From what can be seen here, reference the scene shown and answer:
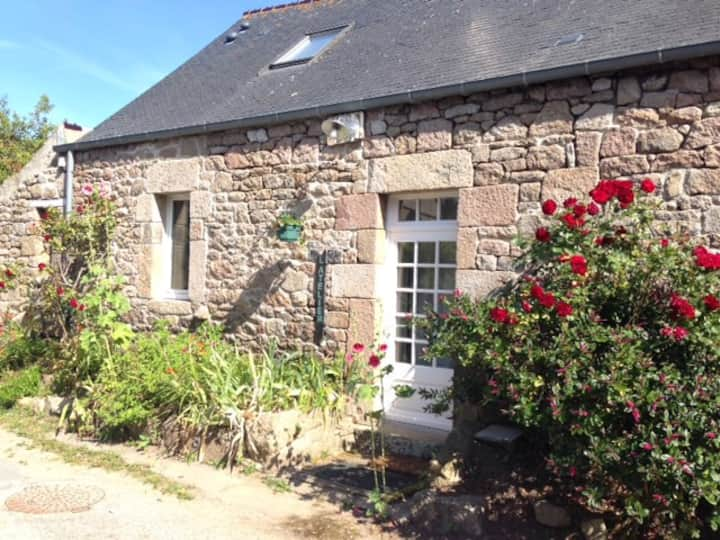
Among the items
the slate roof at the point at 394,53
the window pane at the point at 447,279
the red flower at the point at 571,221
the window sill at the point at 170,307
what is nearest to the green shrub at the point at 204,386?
the window sill at the point at 170,307

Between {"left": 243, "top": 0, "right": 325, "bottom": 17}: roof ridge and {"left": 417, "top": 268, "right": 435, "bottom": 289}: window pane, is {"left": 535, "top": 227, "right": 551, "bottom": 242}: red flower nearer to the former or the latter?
{"left": 417, "top": 268, "right": 435, "bottom": 289}: window pane

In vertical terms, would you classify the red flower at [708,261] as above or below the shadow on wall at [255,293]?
above

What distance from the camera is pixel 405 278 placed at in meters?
6.14

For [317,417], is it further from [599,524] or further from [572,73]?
[572,73]

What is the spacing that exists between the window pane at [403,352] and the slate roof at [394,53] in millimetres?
2230

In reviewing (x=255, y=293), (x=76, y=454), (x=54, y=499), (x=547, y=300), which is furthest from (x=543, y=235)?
(x=76, y=454)

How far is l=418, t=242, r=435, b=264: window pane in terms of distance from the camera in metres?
5.95

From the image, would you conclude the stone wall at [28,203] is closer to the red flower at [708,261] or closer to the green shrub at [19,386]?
the green shrub at [19,386]

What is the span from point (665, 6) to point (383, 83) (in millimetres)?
2503

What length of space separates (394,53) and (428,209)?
2.04 m

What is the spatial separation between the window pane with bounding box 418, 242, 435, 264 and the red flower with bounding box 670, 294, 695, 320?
108 inches

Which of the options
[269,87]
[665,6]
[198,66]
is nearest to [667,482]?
[665,6]

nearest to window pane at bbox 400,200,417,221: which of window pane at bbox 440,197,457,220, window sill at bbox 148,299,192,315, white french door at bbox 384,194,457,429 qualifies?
white french door at bbox 384,194,457,429

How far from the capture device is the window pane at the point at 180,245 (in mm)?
7750
